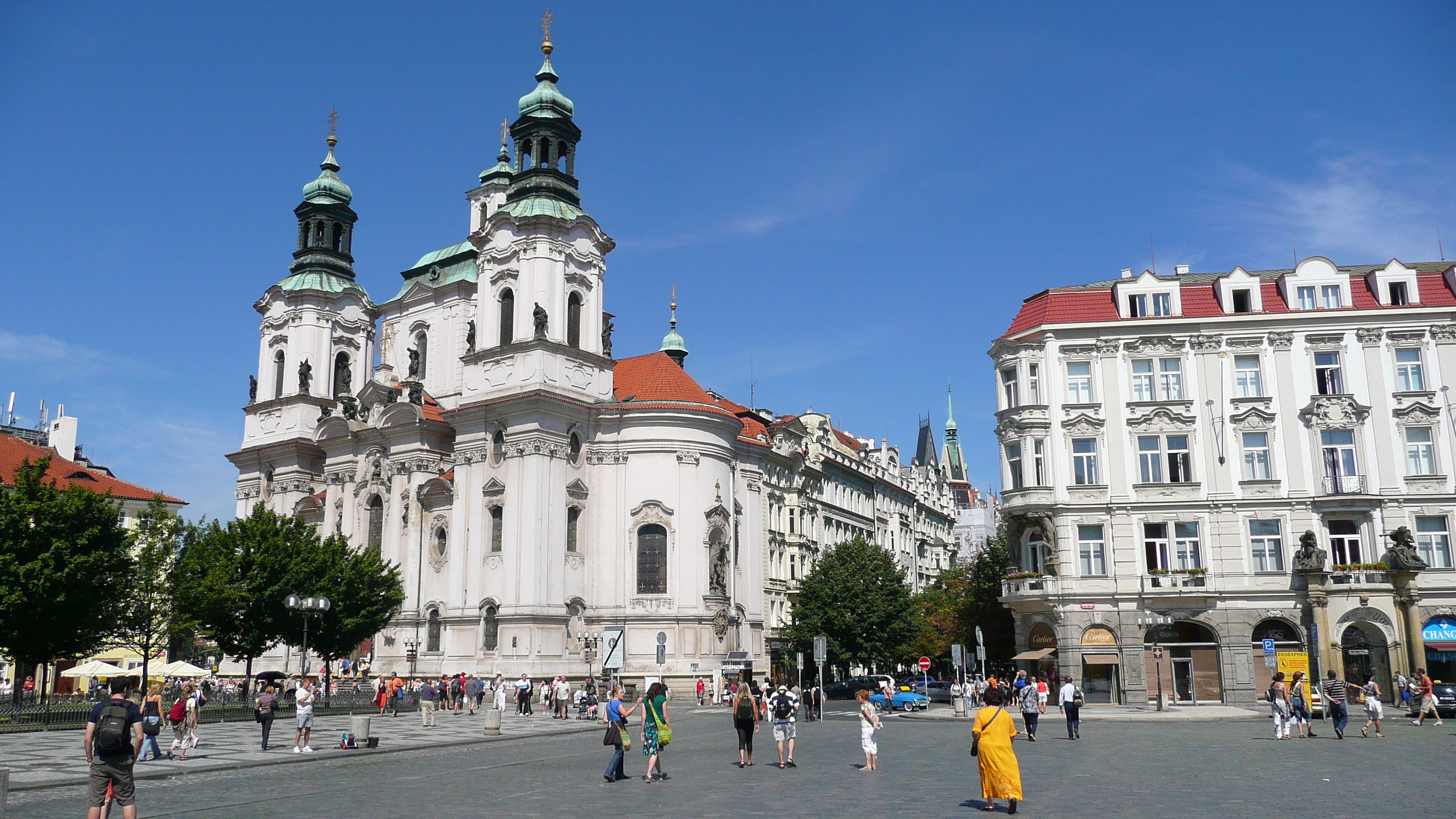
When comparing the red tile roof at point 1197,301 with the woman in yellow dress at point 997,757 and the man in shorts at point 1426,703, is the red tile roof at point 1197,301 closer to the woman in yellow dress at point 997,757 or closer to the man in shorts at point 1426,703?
the man in shorts at point 1426,703

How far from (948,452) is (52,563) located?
136663mm

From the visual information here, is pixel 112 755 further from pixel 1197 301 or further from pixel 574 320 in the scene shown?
pixel 574 320

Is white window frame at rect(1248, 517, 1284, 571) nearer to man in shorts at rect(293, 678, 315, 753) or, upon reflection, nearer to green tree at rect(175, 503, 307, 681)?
man in shorts at rect(293, 678, 315, 753)

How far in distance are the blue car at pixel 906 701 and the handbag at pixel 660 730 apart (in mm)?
26798

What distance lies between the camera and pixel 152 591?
44188 mm

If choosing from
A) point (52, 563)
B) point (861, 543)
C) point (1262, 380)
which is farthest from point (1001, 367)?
point (52, 563)

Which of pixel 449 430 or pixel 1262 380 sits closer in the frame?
pixel 1262 380

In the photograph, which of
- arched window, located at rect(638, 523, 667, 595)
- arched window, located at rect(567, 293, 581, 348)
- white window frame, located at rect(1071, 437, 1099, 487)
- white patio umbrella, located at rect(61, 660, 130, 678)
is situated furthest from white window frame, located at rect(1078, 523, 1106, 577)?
white patio umbrella, located at rect(61, 660, 130, 678)

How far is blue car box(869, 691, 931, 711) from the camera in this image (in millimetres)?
45406

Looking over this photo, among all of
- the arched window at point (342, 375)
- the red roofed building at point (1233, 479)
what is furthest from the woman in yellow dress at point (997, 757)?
the arched window at point (342, 375)

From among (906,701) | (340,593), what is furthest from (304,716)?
(906,701)

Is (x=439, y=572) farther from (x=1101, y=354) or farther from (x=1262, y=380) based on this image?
(x=1262, y=380)

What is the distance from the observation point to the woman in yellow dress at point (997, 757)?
1389cm

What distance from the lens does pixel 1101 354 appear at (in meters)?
43.9
